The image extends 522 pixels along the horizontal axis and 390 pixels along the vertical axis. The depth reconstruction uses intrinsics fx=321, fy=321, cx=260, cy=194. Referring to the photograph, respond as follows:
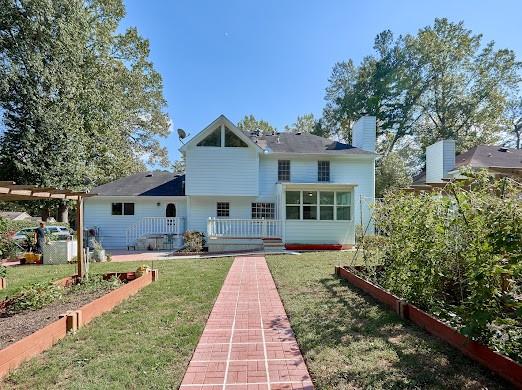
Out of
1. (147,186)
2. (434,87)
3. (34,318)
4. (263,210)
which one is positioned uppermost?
(434,87)

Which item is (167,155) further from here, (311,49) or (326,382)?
(326,382)

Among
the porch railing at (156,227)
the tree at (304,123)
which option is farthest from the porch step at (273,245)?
the tree at (304,123)

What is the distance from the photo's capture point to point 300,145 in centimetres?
1961

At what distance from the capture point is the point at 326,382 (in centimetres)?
312

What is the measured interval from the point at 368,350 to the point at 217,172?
14114 mm

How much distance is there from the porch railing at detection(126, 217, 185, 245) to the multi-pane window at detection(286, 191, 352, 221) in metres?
6.11

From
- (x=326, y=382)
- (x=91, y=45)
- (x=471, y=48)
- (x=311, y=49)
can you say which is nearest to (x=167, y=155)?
(x=91, y=45)

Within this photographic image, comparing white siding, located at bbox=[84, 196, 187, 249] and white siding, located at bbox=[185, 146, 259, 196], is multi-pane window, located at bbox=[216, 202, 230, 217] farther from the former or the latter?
white siding, located at bbox=[84, 196, 187, 249]

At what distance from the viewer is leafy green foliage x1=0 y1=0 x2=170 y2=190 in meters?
18.1

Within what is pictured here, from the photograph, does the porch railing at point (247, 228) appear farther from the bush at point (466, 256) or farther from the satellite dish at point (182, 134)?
the bush at point (466, 256)

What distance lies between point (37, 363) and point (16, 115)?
20.0 m

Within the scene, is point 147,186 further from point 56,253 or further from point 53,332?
point 53,332

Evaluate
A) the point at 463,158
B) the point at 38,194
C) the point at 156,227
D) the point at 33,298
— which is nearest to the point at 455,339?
the point at 33,298

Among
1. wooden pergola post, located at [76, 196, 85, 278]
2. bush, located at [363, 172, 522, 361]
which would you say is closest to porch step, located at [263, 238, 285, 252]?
wooden pergola post, located at [76, 196, 85, 278]
